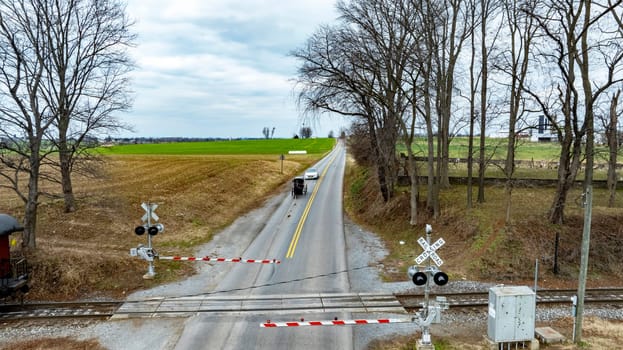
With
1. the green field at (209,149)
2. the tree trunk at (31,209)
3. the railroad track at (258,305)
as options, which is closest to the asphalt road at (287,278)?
the railroad track at (258,305)

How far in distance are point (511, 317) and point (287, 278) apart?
8.43m

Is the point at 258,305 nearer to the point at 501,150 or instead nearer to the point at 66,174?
the point at 66,174

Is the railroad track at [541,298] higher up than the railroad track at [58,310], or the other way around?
the railroad track at [58,310]

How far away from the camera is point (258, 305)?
1359 cm

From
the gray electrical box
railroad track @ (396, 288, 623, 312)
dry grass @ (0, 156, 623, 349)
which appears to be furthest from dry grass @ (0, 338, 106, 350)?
the gray electrical box

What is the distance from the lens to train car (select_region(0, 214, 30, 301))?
12.9 metres

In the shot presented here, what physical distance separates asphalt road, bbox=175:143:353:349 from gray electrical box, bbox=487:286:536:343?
3871mm

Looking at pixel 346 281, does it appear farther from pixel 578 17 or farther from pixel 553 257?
pixel 578 17

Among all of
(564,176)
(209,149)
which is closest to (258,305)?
(564,176)

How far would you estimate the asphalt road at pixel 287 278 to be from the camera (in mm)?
11094

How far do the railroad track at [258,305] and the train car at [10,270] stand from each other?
0.65 meters

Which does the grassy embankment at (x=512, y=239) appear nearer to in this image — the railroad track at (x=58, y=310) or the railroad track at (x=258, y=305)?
the railroad track at (x=258, y=305)

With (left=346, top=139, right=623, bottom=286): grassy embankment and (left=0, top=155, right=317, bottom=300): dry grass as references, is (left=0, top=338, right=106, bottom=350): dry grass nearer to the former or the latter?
(left=0, top=155, right=317, bottom=300): dry grass

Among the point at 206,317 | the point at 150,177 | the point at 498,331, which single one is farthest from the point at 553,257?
the point at 150,177
